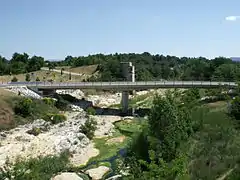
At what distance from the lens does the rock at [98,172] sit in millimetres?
33469

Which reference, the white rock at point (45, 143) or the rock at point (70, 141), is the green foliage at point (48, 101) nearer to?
the white rock at point (45, 143)

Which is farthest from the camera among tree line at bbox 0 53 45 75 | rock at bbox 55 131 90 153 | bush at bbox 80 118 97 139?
tree line at bbox 0 53 45 75

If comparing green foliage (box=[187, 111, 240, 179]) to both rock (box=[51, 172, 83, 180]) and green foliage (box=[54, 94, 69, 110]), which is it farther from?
green foliage (box=[54, 94, 69, 110])

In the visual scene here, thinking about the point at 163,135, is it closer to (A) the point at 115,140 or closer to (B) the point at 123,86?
(A) the point at 115,140

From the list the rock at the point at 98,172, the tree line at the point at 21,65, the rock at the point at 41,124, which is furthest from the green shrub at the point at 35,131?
the tree line at the point at 21,65

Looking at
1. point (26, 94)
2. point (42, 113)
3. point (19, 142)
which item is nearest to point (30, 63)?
point (26, 94)

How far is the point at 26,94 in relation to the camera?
70.2 meters

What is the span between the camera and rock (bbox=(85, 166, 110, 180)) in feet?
110

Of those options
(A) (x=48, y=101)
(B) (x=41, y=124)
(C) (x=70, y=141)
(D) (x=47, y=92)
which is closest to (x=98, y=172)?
(C) (x=70, y=141)

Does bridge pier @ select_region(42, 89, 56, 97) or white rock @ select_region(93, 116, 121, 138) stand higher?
bridge pier @ select_region(42, 89, 56, 97)

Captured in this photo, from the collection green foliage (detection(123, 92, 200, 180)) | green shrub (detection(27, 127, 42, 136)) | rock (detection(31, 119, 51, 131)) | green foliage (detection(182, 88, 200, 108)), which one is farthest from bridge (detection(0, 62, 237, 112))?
green foliage (detection(123, 92, 200, 180))

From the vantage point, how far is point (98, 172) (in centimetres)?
3419

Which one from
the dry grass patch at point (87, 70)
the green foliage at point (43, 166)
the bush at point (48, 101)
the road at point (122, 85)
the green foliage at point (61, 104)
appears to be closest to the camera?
the green foliage at point (43, 166)

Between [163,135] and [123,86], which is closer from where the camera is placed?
[163,135]
